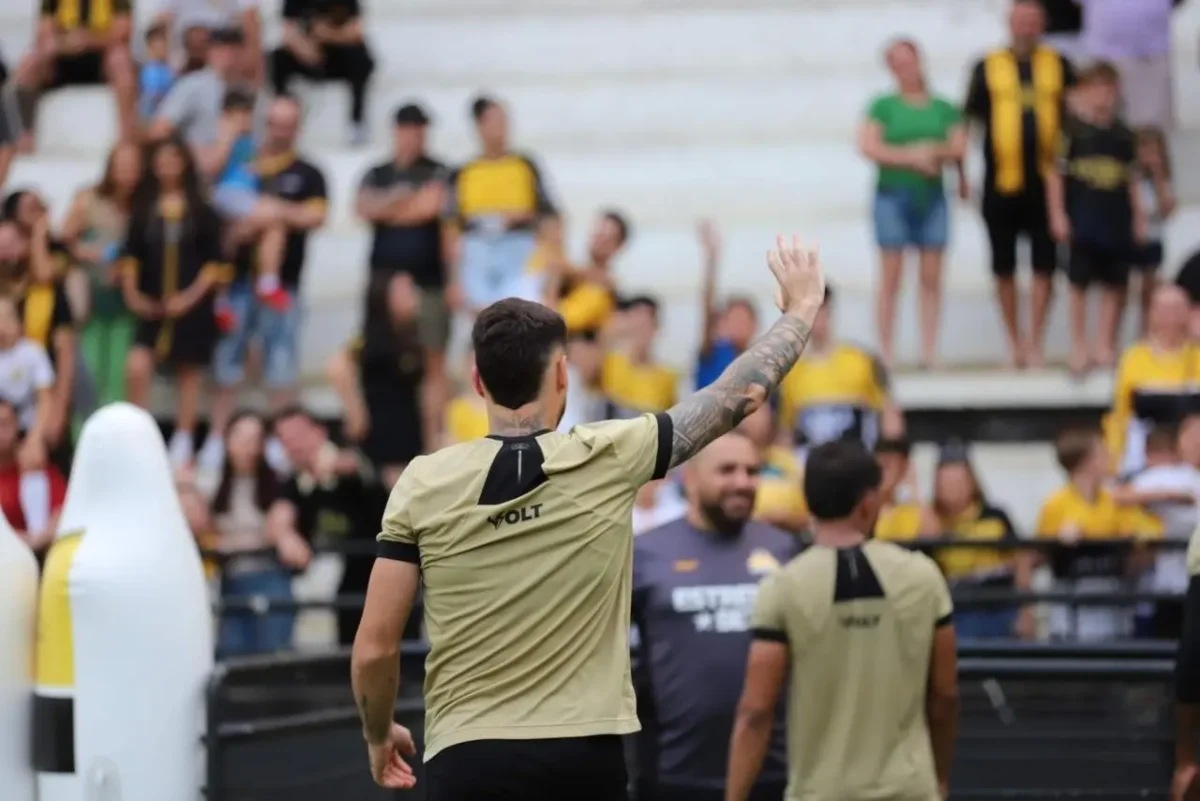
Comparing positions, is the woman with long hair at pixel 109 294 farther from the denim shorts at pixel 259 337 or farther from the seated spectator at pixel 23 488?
the seated spectator at pixel 23 488

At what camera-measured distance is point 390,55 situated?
54.2ft

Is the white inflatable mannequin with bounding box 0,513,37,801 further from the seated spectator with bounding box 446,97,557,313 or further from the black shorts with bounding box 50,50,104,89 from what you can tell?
the black shorts with bounding box 50,50,104,89

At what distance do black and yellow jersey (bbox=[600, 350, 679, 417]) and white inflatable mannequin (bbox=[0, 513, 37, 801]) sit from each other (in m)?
5.22

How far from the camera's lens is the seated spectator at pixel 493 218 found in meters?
11.9

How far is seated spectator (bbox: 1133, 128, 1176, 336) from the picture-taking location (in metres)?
11.8

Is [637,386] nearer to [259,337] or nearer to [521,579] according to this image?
[259,337]

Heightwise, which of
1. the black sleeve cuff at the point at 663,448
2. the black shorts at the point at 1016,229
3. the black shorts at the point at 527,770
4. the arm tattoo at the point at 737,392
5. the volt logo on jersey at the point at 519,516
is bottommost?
the black shorts at the point at 527,770

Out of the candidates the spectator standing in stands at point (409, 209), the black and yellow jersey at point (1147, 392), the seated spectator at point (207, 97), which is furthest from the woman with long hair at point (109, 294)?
the black and yellow jersey at point (1147, 392)

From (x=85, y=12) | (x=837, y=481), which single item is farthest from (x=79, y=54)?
(x=837, y=481)

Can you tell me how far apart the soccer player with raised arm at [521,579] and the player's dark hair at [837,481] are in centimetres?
122

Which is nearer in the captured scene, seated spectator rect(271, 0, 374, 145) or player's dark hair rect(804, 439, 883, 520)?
player's dark hair rect(804, 439, 883, 520)

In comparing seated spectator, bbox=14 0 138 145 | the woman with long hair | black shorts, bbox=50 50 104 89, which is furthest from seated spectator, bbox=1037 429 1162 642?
black shorts, bbox=50 50 104 89

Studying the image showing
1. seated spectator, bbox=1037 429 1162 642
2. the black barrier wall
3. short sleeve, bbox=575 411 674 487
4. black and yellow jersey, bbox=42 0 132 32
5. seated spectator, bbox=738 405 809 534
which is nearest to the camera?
short sleeve, bbox=575 411 674 487

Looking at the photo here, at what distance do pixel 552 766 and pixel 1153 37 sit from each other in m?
8.99
